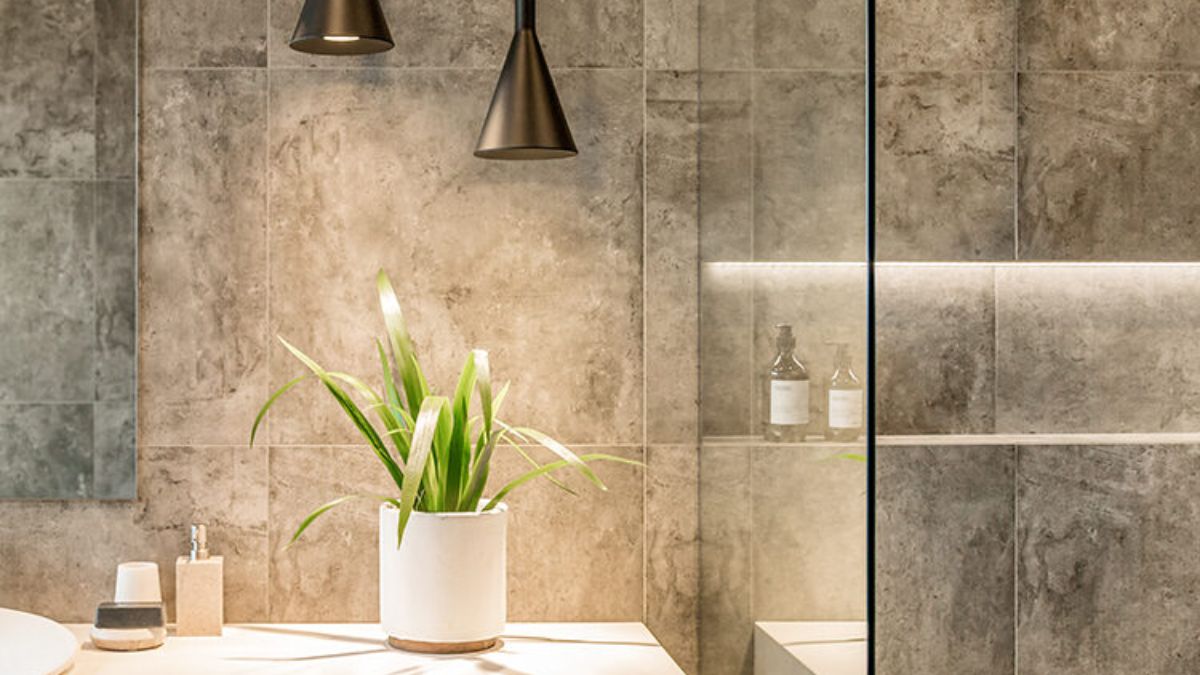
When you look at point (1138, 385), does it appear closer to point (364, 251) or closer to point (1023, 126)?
point (1023, 126)

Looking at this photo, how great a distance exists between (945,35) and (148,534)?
149 centimetres

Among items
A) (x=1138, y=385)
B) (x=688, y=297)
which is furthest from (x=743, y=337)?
(x=1138, y=385)

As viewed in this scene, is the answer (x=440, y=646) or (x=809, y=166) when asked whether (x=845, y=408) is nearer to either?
(x=809, y=166)

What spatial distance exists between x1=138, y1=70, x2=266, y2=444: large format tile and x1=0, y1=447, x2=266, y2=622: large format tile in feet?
0.15

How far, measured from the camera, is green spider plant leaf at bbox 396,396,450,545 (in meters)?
1.41

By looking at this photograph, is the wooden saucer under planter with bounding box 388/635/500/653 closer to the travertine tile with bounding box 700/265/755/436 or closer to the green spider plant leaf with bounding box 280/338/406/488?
the green spider plant leaf with bounding box 280/338/406/488

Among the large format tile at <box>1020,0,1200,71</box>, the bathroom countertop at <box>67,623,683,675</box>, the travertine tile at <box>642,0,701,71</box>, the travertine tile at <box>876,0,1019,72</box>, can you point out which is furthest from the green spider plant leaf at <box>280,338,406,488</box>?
the large format tile at <box>1020,0,1200,71</box>

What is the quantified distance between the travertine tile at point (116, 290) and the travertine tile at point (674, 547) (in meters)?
0.80

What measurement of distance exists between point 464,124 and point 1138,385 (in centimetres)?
124

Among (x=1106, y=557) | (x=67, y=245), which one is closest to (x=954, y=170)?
(x=1106, y=557)

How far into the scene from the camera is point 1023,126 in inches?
79.6

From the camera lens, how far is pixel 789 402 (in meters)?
1.21

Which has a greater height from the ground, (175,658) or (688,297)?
(688,297)

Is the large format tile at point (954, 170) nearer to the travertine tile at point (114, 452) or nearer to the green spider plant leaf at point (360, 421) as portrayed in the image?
the green spider plant leaf at point (360, 421)
